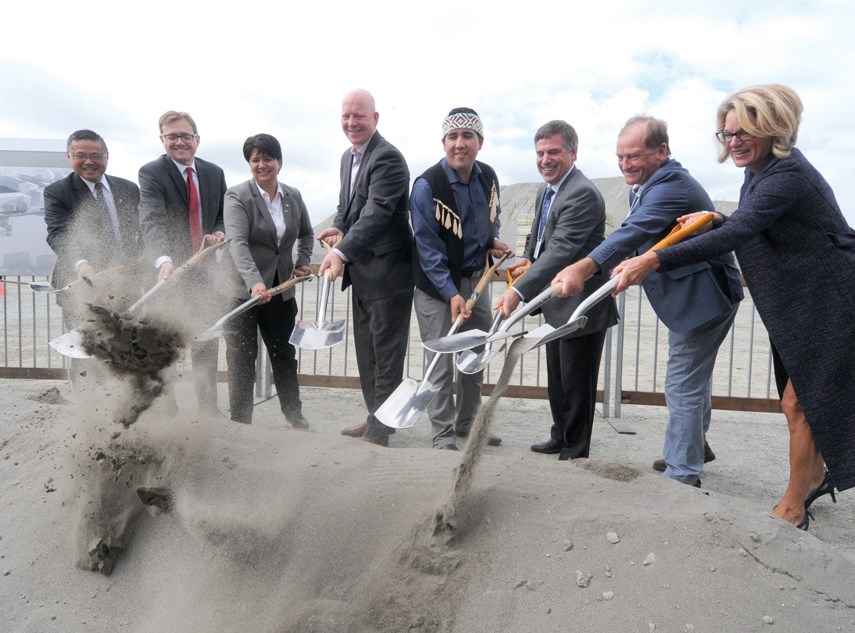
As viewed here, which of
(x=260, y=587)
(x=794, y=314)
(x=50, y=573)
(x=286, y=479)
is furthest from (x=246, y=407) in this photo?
(x=794, y=314)

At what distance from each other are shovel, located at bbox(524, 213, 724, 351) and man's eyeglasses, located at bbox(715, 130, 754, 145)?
0.35m

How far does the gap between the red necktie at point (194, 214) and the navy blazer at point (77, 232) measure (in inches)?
15.3

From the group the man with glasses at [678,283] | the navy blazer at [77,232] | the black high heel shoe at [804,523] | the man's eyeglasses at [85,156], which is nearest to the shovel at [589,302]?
the man with glasses at [678,283]

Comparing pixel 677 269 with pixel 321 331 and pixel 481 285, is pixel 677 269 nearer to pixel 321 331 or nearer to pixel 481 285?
pixel 481 285

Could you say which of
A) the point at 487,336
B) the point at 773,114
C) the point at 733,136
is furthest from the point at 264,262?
the point at 773,114

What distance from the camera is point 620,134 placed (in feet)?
11.6

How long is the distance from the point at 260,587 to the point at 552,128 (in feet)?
9.78

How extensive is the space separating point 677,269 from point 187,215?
3.19m

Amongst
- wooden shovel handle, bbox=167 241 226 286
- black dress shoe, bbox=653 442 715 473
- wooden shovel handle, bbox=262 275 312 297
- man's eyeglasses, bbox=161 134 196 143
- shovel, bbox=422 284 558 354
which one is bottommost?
black dress shoe, bbox=653 442 715 473

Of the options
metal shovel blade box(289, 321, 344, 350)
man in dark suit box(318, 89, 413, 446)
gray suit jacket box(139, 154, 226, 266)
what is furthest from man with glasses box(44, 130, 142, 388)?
man in dark suit box(318, 89, 413, 446)

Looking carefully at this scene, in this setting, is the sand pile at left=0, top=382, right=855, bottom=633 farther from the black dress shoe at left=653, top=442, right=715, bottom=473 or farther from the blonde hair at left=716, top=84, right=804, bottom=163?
the blonde hair at left=716, top=84, right=804, bottom=163

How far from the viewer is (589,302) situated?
9.00ft

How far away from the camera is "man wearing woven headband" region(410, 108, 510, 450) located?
157 inches

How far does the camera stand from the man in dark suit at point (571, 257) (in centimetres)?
376
